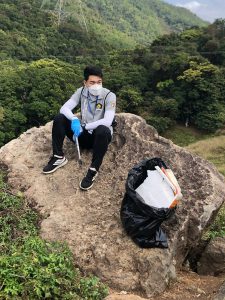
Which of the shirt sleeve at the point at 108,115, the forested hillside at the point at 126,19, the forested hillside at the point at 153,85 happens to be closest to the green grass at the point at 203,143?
the forested hillside at the point at 153,85

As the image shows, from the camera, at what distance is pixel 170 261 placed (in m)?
4.35

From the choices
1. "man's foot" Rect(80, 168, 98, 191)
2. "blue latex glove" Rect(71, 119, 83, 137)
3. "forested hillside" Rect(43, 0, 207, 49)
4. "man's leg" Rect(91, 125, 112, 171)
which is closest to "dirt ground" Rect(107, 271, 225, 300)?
"man's foot" Rect(80, 168, 98, 191)

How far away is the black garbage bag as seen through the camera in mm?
4180

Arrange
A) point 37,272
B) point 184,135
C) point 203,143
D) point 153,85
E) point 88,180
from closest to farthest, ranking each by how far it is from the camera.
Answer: point 37,272 < point 88,180 < point 203,143 < point 184,135 < point 153,85

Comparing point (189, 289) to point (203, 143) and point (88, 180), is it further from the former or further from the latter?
point (203, 143)

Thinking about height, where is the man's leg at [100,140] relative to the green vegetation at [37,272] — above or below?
above

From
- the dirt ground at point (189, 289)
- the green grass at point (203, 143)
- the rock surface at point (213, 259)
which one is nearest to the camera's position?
the dirt ground at point (189, 289)

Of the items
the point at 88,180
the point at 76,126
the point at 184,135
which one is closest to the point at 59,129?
the point at 76,126

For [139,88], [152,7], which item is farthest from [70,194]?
[152,7]

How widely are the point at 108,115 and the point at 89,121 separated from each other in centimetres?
33

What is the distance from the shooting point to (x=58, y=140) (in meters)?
5.37

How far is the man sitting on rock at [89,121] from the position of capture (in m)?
5.07

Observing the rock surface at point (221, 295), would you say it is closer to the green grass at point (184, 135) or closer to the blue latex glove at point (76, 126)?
the blue latex glove at point (76, 126)

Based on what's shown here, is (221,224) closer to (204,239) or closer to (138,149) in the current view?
(204,239)
